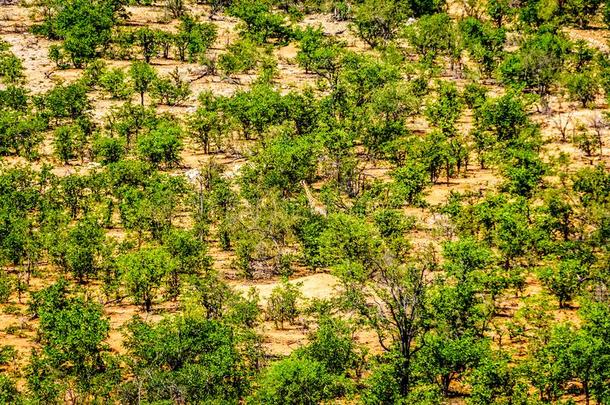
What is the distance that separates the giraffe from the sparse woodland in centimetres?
11

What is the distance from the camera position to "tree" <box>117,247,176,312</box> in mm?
26141

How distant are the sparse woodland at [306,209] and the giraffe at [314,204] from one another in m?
0.11

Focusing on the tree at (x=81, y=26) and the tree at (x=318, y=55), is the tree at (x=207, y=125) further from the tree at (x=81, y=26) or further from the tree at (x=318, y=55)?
the tree at (x=81, y=26)

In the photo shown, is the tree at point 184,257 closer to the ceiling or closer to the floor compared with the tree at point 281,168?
closer to the floor

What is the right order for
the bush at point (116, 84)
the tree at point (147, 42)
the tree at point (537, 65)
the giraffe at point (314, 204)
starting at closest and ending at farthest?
the giraffe at point (314, 204) → the tree at point (537, 65) → the bush at point (116, 84) → the tree at point (147, 42)

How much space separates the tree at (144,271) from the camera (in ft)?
85.8

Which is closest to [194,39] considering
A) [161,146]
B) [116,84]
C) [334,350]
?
[116,84]

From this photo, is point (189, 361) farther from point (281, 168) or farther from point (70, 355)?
point (281, 168)

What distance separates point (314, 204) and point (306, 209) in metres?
2.11

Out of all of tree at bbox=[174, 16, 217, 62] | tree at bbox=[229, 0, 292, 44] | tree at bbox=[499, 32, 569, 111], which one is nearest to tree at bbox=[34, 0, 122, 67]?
tree at bbox=[174, 16, 217, 62]

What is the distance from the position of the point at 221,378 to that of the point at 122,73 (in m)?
26.1

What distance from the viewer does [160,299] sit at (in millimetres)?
27359

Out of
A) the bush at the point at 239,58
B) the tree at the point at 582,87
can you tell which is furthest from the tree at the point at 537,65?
the bush at the point at 239,58

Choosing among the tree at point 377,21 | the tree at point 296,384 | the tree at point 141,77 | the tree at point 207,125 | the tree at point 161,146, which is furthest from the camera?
the tree at point 377,21
